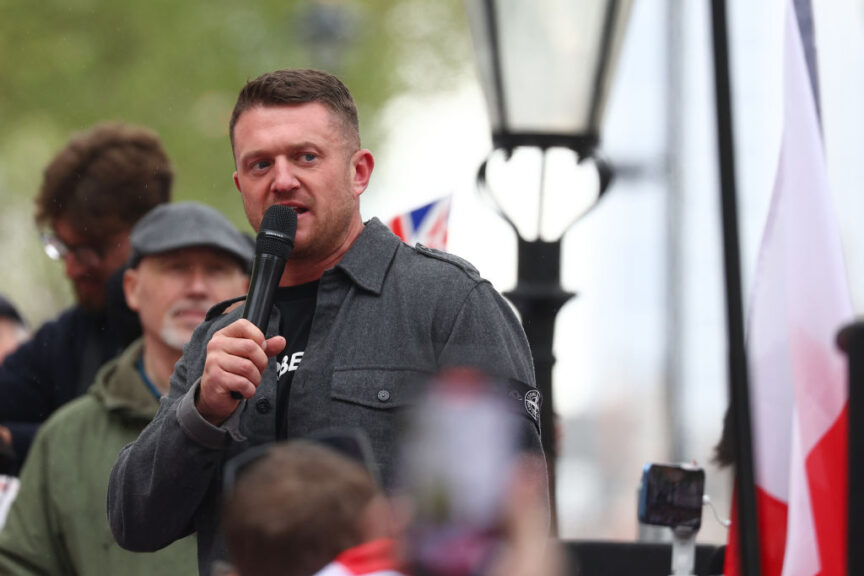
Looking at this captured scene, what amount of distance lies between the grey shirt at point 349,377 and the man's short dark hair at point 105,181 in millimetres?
2058

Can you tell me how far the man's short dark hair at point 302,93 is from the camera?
2.87m

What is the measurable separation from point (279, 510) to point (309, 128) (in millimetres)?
1026

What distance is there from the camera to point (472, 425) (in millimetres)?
1692

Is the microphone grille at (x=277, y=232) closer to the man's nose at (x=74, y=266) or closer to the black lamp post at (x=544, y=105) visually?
the black lamp post at (x=544, y=105)

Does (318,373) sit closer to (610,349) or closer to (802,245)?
(802,245)

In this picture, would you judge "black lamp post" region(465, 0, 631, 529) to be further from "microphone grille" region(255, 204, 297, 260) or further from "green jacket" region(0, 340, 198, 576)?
"microphone grille" region(255, 204, 297, 260)

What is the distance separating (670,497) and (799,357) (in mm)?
397

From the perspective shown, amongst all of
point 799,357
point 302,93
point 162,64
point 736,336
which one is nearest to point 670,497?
point 799,357

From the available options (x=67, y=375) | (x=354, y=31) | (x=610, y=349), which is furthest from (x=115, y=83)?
(x=67, y=375)

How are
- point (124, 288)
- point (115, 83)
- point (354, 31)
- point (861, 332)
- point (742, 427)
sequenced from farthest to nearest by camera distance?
1. point (354, 31)
2. point (115, 83)
3. point (124, 288)
4. point (742, 427)
5. point (861, 332)

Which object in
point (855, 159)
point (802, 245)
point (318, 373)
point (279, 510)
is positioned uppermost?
point (855, 159)

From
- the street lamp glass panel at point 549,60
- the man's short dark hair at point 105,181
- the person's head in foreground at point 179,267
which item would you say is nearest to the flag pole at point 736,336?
the street lamp glass panel at point 549,60

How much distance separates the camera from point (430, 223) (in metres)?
5.23

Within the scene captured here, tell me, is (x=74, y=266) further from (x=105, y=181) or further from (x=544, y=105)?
(x=544, y=105)
